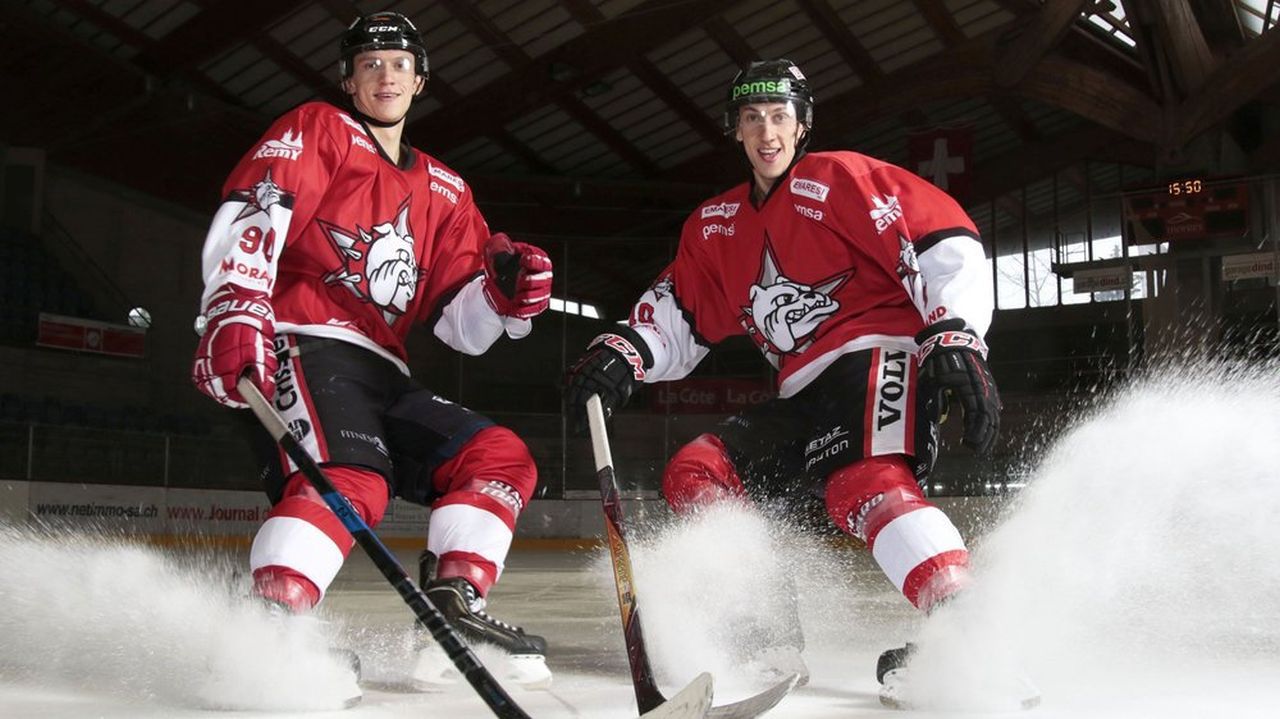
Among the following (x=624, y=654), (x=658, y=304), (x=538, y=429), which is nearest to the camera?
(x=658, y=304)

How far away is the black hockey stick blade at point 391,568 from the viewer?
1800 mm

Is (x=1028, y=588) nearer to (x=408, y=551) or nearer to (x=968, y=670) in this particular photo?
(x=968, y=670)

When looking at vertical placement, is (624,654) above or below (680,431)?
below

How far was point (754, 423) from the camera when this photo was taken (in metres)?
2.74

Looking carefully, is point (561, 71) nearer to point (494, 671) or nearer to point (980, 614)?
point (494, 671)

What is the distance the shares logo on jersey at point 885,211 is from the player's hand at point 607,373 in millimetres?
623

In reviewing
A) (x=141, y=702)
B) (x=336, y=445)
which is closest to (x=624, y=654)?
(x=336, y=445)

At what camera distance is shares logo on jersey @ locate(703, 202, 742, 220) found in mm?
2803

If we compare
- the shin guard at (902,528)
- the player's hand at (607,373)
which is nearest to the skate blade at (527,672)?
the player's hand at (607,373)

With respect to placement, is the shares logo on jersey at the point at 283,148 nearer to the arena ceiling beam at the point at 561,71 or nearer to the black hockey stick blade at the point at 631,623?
the black hockey stick blade at the point at 631,623

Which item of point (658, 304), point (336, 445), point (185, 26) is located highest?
point (185, 26)

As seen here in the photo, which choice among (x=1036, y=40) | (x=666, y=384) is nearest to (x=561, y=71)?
(x=666, y=384)

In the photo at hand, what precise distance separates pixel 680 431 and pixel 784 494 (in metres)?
8.22

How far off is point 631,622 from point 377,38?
1.40 metres
